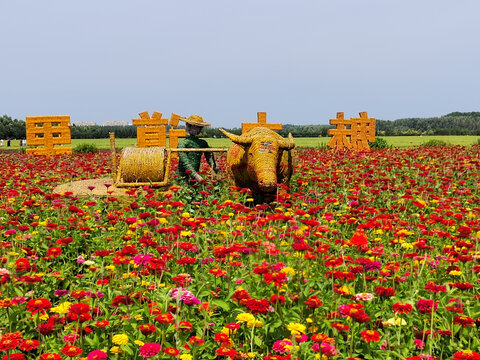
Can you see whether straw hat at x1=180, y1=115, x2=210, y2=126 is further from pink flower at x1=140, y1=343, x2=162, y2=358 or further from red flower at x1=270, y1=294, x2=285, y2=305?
pink flower at x1=140, y1=343, x2=162, y2=358

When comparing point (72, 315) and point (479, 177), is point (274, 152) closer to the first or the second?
→ point (72, 315)

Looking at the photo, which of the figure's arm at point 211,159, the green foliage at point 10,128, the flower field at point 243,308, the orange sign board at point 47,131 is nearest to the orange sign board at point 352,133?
the orange sign board at point 47,131

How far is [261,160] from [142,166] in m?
2.77

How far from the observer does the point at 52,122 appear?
21.6 m

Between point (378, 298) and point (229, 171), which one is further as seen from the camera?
point (229, 171)

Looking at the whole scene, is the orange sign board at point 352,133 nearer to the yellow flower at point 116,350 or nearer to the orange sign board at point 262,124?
the orange sign board at point 262,124

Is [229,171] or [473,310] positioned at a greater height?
[229,171]

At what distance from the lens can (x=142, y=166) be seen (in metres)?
8.70

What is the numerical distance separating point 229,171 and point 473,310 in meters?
5.91

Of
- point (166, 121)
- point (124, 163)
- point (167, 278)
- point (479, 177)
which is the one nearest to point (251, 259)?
point (167, 278)

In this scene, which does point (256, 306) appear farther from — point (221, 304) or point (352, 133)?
point (352, 133)

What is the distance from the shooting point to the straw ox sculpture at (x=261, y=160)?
22.9 ft

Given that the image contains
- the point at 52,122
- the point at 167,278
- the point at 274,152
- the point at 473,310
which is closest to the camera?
the point at 473,310

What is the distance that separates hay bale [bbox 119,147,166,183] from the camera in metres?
8.71
